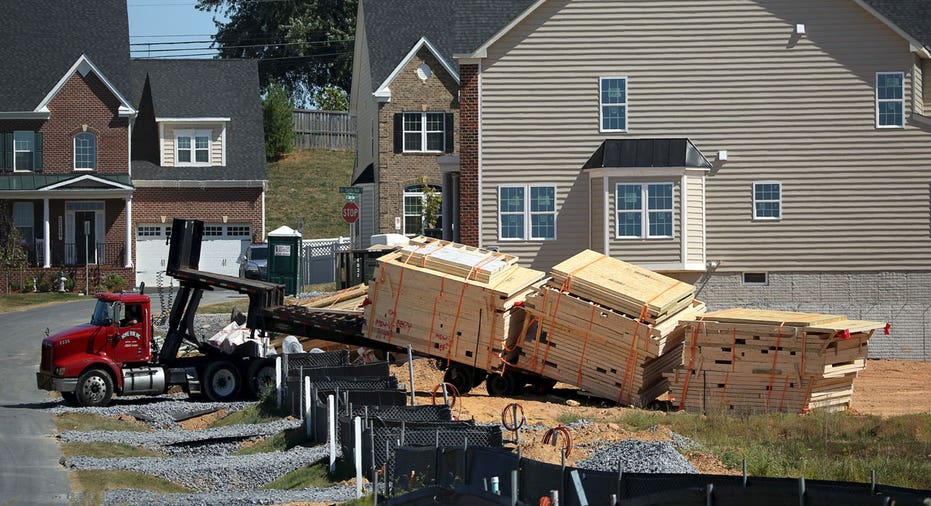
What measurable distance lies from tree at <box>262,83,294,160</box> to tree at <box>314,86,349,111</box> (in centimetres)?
825

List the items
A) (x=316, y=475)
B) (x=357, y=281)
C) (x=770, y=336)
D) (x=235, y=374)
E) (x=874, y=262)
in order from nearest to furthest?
(x=316, y=475) < (x=770, y=336) < (x=235, y=374) < (x=874, y=262) < (x=357, y=281)

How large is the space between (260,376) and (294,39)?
5990 centimetres

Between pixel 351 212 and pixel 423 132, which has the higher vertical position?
pixel 423 132

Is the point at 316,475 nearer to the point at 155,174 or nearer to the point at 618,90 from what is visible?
the point at 618,90

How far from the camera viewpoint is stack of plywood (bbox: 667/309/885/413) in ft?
79.6

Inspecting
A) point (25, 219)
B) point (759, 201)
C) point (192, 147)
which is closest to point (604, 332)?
point (759, 201)

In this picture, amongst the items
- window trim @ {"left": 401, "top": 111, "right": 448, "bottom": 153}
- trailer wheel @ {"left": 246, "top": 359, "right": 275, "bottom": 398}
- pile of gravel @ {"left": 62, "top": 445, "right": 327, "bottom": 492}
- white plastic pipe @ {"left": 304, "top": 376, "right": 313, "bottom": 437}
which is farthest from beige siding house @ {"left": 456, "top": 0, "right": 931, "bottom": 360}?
pile of gravel @ {"left": 62, "top": 445, "right": 327, "bottom": 492}

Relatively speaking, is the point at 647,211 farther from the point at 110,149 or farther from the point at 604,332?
the point at 110,149

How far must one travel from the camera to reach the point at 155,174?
52.8 metres

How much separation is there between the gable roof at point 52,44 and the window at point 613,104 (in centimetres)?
2496

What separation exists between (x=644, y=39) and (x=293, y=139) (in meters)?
41.3

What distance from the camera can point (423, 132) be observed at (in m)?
46.3

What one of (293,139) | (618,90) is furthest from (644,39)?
(293,139)

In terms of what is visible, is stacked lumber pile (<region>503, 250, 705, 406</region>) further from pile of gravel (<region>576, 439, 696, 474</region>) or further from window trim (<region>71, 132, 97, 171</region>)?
window trim (<region>71, 132, 97, 171</region>)
